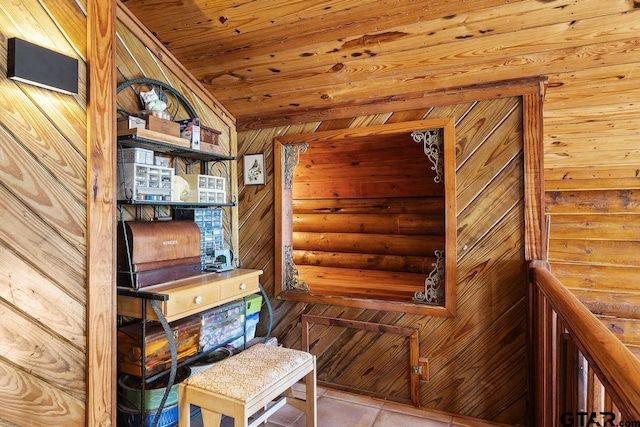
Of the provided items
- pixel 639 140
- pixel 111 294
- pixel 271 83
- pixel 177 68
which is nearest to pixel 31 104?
pixel 111 294

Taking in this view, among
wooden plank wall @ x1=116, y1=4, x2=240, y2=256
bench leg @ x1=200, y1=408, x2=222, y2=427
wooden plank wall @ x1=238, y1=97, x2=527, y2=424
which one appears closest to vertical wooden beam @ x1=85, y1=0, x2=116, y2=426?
bench leg @ x1=200, y1=408, x2=222, y2=427

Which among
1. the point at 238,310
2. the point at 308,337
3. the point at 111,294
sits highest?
the point at 111,294

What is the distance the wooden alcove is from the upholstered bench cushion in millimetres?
845

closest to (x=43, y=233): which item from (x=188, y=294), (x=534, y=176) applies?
(x=188, y=294)

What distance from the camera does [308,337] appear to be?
2.79 metres

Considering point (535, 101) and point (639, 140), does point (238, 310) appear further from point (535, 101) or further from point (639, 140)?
point (639, 140)

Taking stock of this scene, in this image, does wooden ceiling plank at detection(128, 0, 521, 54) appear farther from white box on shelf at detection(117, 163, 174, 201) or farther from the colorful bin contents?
the colorful bin contents

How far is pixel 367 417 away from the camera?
7.61 feet

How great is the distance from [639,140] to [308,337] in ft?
8.71

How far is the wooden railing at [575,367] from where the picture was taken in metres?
0.70

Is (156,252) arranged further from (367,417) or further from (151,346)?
(367,417)

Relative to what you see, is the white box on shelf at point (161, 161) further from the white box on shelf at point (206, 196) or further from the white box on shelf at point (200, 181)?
the white box on shelf at point (206, 196)

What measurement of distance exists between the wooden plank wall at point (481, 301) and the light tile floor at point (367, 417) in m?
0.06

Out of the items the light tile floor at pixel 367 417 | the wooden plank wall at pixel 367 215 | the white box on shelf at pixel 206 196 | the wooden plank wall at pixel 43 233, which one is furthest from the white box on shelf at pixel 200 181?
the light tile floor at pixel 367 417
